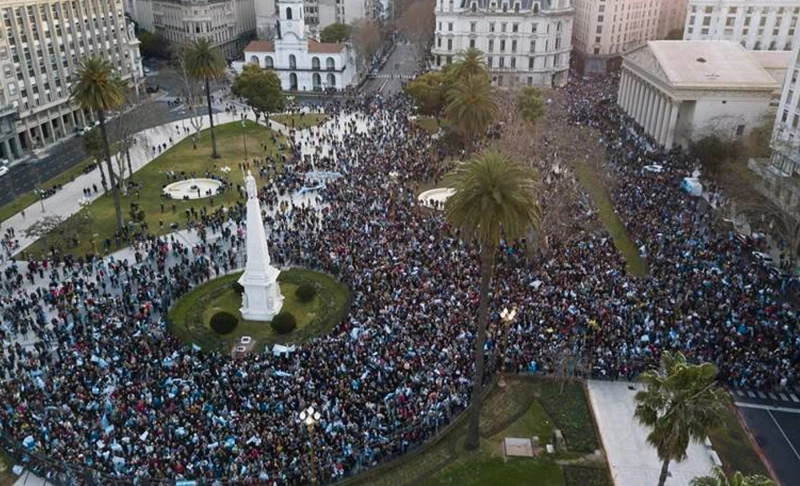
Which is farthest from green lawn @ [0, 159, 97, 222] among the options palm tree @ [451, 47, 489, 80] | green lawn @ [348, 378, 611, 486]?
green lawn @ [348, 378, 611, 486]

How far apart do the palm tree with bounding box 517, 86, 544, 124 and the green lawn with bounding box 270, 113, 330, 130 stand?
30204mm

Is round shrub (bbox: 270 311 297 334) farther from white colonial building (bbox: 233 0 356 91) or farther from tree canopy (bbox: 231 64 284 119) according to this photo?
white colonial building (bbox: 233 0 356 91)

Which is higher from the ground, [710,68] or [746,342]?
[710,68]

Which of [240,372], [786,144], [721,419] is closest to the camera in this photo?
[721,419]

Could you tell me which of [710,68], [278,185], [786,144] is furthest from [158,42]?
[786,144]

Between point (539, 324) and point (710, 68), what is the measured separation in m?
50.8

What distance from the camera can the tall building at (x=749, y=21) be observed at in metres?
95.4

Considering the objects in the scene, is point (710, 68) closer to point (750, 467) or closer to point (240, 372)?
point (750, 467)

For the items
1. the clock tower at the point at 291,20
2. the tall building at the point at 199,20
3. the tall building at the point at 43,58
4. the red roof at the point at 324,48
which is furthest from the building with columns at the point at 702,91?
the tall building at the point at 199,20

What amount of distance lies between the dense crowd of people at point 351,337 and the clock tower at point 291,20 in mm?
62551

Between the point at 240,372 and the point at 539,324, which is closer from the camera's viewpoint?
the point at 240,372

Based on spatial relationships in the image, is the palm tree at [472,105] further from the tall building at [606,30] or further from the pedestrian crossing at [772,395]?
the tall building at [606,30]

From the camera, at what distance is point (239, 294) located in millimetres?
41531

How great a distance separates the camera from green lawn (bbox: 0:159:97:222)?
58.2 m
